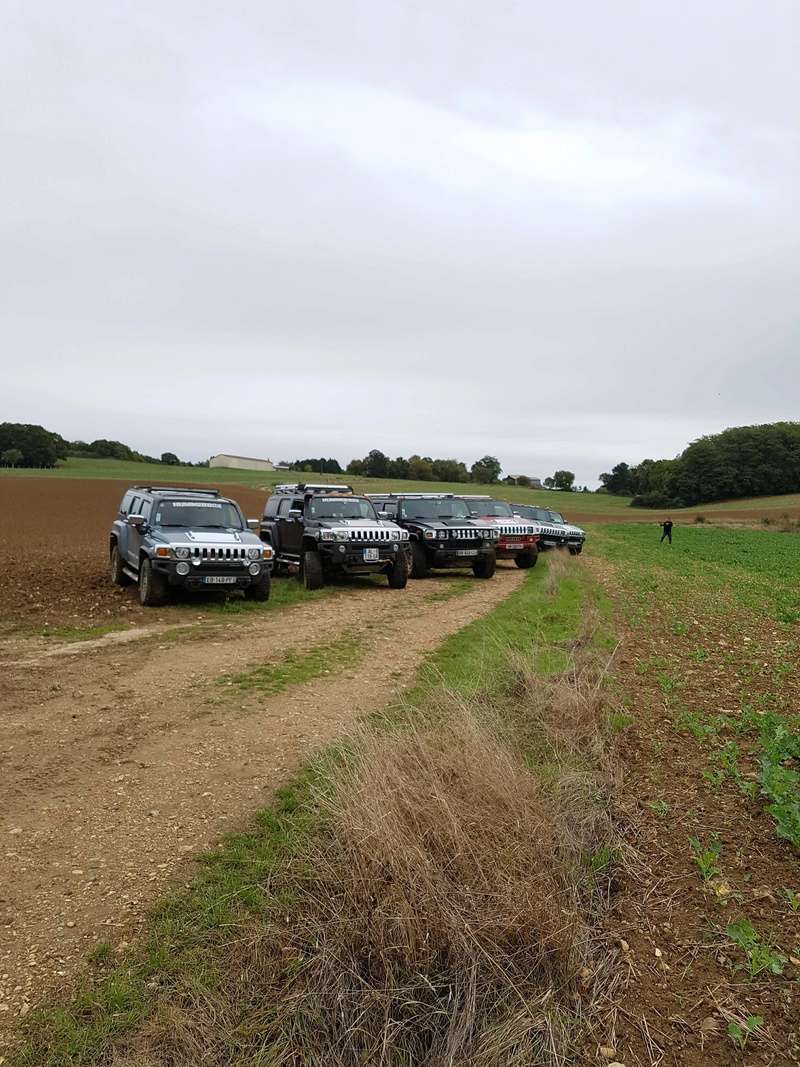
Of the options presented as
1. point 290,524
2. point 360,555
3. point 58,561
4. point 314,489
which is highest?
point 314,489

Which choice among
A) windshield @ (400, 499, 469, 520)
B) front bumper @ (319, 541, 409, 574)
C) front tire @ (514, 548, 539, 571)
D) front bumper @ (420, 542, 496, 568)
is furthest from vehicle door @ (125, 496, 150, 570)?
front tire @ (514, 548, 539, 571)

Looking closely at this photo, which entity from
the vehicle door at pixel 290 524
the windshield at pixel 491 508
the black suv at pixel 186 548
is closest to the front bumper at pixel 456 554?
the vehicle door at pixel 290 524

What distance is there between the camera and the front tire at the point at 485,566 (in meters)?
16.4

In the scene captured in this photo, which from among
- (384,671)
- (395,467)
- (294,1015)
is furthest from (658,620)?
(395,467)

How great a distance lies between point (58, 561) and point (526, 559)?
11.5m

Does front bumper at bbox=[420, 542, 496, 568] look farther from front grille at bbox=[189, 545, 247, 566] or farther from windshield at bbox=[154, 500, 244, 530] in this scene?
front grille at bbox=[189, 545, 247, 566]

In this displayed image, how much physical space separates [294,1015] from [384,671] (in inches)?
191

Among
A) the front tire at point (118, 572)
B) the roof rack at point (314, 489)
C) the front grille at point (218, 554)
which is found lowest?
the front tire at point (118, 572)

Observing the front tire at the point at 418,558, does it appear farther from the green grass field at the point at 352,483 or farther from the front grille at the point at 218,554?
the green grass field at the point at 352,483

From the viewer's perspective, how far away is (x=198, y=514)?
40.5ft

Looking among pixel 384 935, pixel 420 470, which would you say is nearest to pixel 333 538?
pixel 384 935

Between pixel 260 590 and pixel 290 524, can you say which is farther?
pixel 290 524

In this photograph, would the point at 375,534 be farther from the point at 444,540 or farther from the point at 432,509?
the point at 432,509

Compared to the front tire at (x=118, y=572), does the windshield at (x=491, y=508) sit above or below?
above
